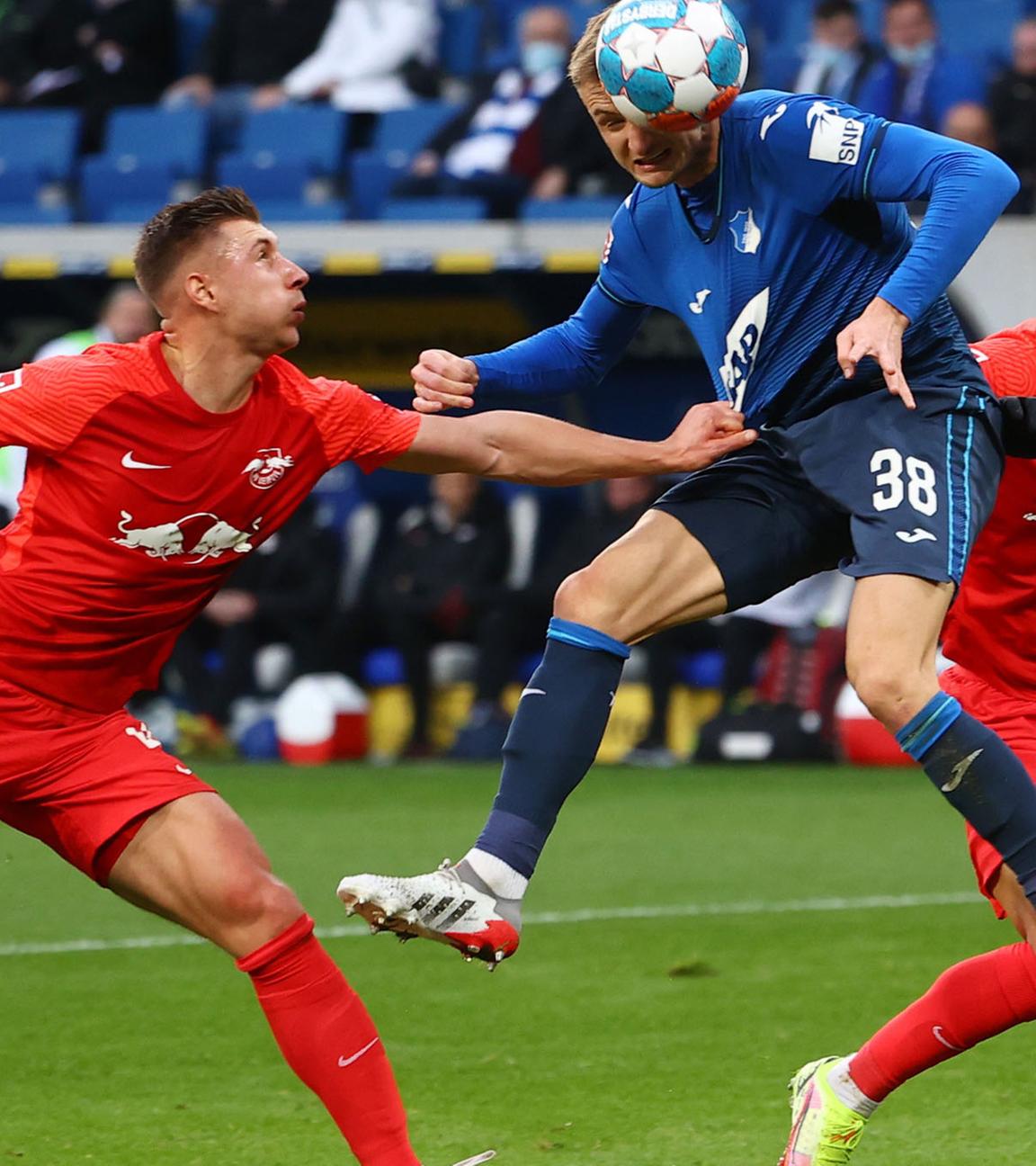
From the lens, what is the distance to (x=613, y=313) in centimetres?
511

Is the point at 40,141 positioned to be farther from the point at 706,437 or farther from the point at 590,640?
the point at 590,640

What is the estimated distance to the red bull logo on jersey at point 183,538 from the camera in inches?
175

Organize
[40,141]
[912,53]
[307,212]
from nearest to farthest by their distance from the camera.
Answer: [912,53]
[307,212]
[40,141]

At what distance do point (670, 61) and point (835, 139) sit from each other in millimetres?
372

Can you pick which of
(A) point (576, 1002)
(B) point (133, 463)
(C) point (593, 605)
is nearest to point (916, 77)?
(A) point (576, 1002)

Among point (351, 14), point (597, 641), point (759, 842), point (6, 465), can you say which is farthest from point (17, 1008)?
point (351, 14)

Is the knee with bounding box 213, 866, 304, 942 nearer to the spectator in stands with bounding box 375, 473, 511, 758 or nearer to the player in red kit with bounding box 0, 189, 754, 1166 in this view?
the player in red kit with bounding box 0, 189, 754, 1166

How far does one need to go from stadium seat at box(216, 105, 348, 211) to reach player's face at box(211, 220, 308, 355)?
9675 millimetres

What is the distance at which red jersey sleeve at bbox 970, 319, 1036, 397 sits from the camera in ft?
15.8

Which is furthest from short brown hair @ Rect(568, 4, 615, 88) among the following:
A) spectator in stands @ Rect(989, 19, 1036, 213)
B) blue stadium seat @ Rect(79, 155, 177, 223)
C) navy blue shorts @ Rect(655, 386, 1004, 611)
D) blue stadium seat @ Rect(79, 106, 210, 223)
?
blue stadium seat @ Rect(79, 155, 177, 223)

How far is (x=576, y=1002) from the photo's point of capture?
6711 mm

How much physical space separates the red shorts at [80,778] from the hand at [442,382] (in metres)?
0.96

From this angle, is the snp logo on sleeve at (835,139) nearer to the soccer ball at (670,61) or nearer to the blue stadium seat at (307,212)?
the soccer ball at (670,61)

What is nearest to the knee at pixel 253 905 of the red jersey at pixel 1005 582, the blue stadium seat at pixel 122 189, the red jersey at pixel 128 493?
the red jersey at pixel 128 493
